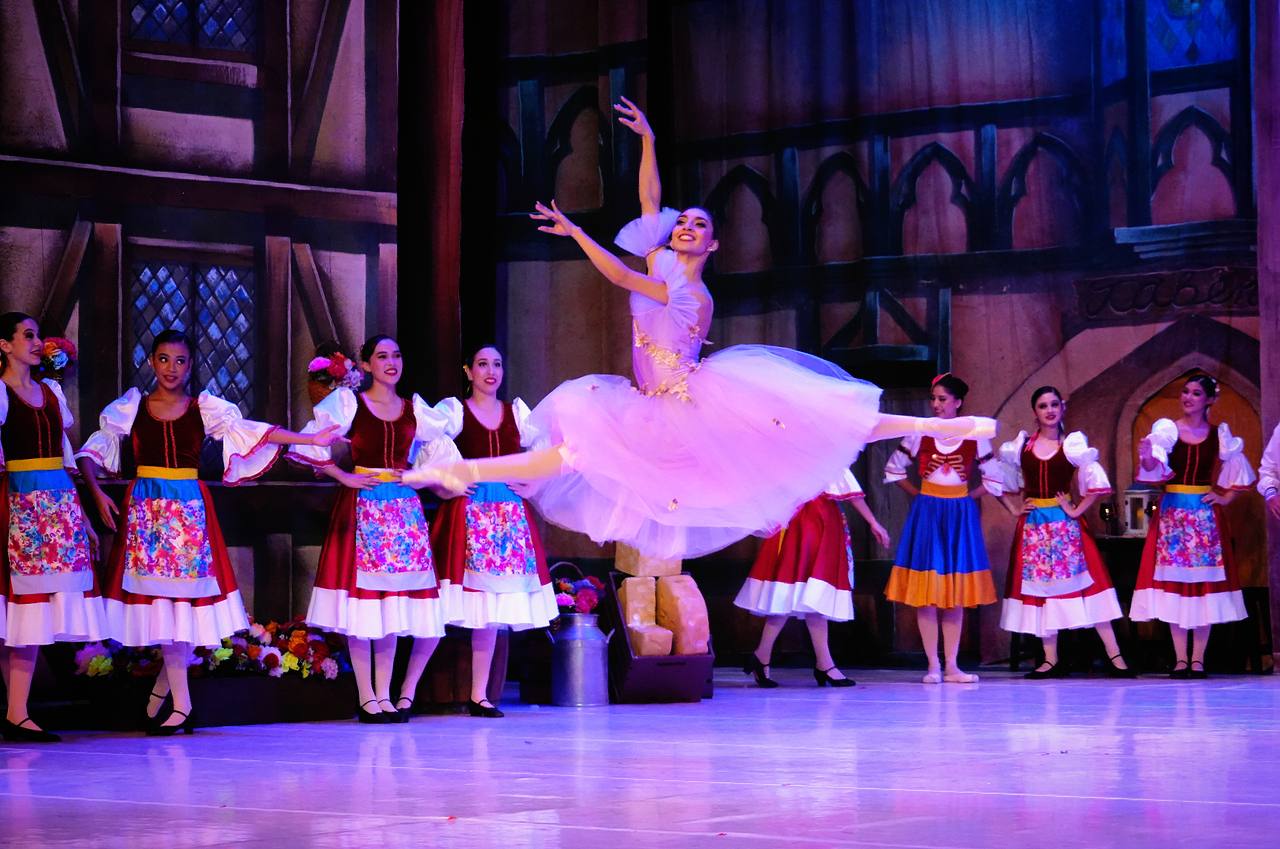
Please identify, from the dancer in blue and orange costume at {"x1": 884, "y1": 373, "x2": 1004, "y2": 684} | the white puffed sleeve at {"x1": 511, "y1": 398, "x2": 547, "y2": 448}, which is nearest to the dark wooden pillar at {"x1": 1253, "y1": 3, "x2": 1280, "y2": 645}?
the dancer in blue and orange costume at {"x1": 884, "y1": 373, "x2": 1004, "y2": 684}

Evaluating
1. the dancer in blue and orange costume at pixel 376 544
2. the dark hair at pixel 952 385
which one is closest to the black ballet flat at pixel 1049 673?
the dark hair at pixel 952 385

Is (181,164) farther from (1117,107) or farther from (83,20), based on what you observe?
(1117,107)

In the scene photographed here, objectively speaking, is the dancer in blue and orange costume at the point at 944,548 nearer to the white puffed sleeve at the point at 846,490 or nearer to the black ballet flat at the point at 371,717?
the white puffed sleeve at the point at 846,490

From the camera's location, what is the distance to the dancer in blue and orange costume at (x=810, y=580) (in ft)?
25.2

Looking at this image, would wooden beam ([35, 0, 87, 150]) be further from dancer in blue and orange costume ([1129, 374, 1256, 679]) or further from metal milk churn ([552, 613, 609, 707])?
dancer in blue and orange costume ([1129, 374, 1256, 679])

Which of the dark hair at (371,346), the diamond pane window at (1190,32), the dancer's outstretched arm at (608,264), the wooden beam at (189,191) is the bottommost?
the dark hair at (371,346)

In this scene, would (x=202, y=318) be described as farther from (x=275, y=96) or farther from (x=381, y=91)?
(x=381, y=91)

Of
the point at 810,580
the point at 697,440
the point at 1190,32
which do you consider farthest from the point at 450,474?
the point at 1190,32

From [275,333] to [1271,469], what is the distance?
4.25 m

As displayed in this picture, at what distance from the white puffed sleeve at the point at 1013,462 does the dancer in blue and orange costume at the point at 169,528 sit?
12.4 ft

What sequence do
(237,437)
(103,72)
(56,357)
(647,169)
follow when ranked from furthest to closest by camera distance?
(103,72) → (237,437) → (56,357) → (647,169)

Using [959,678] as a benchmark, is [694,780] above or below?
above

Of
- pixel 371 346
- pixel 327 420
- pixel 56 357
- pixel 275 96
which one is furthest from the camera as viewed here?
pixel 275 96

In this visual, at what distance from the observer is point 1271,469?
7434 mm
